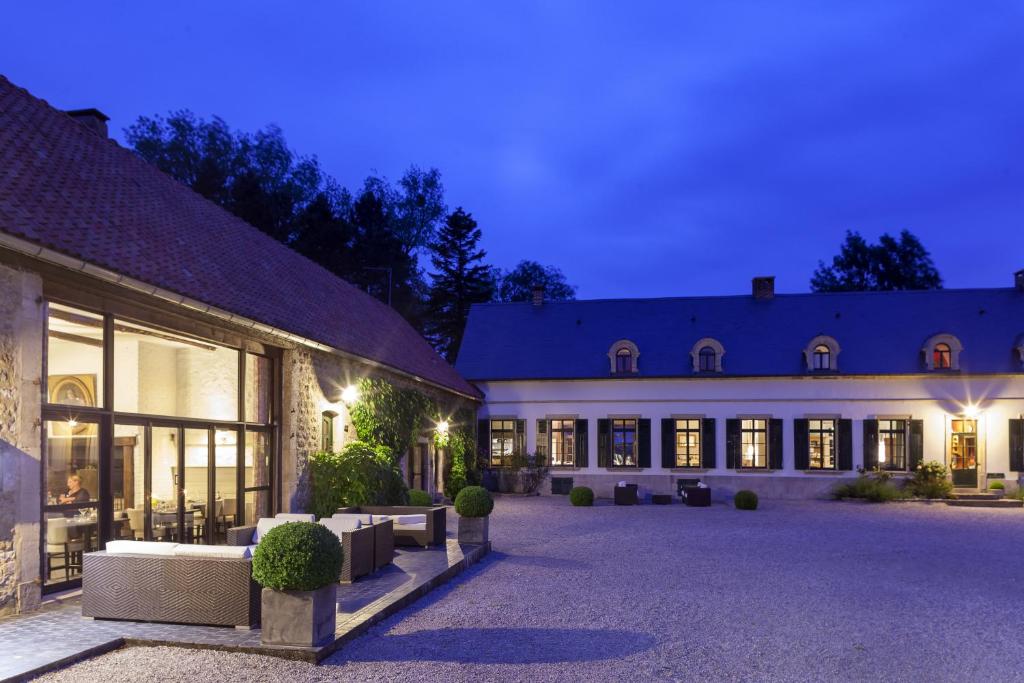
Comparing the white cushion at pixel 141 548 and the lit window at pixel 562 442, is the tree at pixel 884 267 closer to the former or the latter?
the lit window at pixel 562 442

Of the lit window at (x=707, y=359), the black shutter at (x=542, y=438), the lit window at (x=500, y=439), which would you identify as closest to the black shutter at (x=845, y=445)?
the lit window at (x=707, y=359)

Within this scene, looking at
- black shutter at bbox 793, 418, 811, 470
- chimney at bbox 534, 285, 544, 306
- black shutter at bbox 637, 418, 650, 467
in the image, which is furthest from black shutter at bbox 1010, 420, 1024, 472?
chimney at bbox 534, 285, 544, 306

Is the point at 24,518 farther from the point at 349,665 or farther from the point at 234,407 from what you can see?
the point at 234,407

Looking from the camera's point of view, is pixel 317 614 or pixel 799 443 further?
pixel 799 443

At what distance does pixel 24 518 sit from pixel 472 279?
34.7 m

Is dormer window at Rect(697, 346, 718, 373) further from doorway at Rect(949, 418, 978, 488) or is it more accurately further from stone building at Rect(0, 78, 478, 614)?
stone building at Rect(0, 78, 478, 614)

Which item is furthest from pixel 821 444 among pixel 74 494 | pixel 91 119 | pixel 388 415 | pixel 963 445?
pixel 74 494

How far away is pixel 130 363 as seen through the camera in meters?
8.73

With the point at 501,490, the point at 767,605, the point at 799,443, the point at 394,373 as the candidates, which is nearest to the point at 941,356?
the point at 799,443

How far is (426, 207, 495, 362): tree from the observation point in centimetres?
4134

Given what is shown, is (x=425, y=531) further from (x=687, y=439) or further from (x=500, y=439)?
(x=687, y=439)

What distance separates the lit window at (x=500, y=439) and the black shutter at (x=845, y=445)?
9.20 metres

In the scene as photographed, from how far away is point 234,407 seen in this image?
35.9 ft

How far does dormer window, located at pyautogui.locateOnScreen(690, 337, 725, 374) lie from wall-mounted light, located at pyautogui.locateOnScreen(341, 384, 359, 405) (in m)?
13.2
